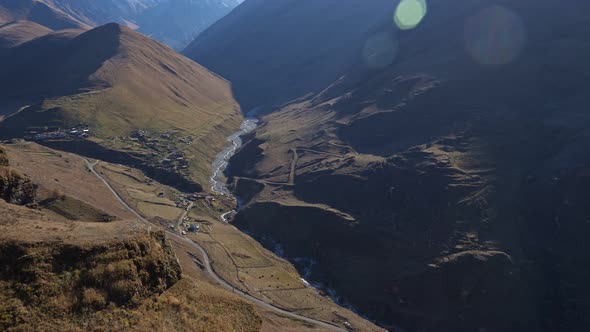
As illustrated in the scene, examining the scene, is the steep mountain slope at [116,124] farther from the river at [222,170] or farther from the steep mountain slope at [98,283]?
the steep mountain slope at [98,283]

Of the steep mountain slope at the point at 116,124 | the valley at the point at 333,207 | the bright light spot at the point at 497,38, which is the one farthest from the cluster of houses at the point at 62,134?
the bright light spot at the point at 497,38

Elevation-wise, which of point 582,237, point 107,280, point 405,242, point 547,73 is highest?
point 547,73

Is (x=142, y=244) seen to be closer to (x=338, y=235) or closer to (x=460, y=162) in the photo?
(x=338, y=235)

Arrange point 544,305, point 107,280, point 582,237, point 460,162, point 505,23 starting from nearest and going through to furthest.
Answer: point 107,280 < point 544,305 < point 582,237 < point 460,162 < point 505,23

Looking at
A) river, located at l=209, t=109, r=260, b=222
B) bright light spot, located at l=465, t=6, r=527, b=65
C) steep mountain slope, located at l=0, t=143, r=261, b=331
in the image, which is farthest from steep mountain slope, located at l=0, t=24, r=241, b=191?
bright light spot, located at l=465, t=6, r=527, b=65

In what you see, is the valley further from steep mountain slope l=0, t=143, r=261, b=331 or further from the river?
the river

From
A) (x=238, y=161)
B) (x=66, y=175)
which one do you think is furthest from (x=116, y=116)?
(x=66, y=175)

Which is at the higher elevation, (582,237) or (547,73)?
(547,73)

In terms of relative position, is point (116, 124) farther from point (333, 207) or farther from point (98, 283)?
point (98, 283)
